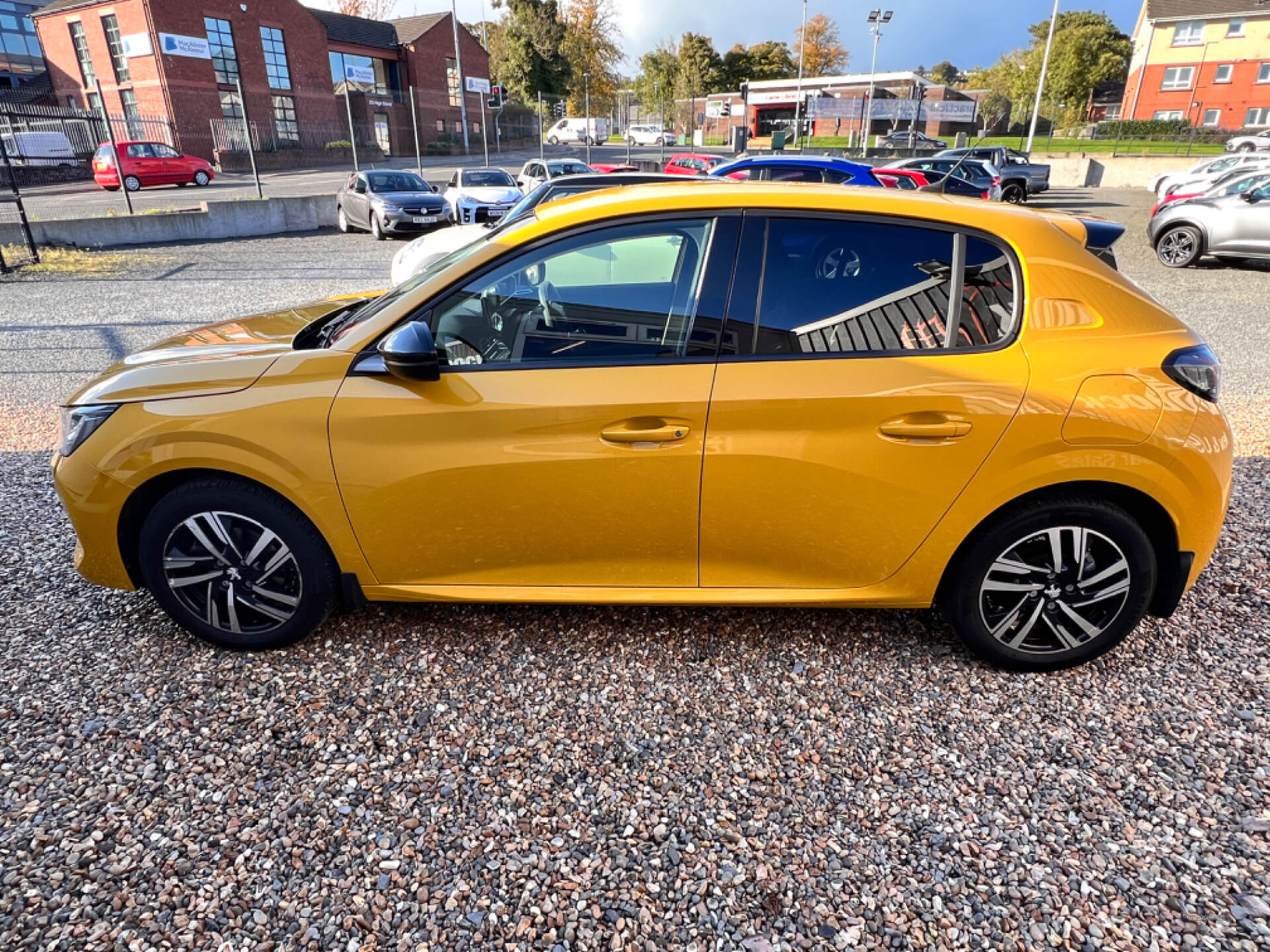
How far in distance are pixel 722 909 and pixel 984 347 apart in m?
1.94

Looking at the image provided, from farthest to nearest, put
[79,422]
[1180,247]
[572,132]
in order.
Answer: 1. [572,132]
2. [1180,247]
3. [79,422]

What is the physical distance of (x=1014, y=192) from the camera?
24.5 metres

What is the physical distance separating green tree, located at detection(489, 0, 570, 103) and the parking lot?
183 feet

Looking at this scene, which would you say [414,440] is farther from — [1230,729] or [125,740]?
[1230,729]

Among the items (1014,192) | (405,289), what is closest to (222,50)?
(1014,192)

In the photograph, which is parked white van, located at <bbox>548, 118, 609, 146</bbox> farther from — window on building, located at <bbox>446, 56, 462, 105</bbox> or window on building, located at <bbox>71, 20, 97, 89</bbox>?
window on building, located at <bbox>71, 20, 97, 89</bbox>

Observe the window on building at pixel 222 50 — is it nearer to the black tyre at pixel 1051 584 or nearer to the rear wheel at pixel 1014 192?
the rear wheel at pixel 1014 192

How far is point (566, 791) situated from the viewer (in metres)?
2.43

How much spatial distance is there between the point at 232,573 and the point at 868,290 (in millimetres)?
2590

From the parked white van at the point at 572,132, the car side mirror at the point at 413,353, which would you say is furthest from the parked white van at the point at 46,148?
the parked white van at the point at 572,132

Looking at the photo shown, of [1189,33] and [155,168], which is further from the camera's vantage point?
[1189,33]

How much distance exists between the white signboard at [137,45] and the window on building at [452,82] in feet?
63.2

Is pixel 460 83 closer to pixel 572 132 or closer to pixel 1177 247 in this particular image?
pixel 572 132

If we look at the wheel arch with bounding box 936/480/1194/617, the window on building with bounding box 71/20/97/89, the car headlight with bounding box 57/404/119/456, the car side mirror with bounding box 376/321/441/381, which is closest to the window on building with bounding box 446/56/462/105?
the window on building with bounding box 71/20/97/89
